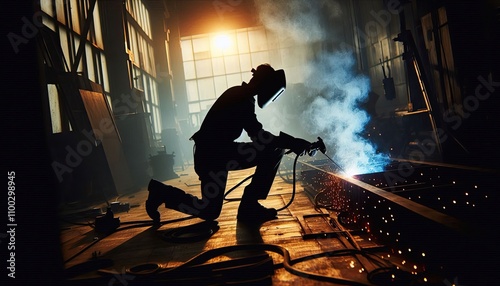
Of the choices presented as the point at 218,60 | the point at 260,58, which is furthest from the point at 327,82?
the point at 218,60

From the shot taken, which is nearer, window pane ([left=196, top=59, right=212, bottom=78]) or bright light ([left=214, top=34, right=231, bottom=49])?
bright light ([left=214, top=34, right=231, bottom=49])

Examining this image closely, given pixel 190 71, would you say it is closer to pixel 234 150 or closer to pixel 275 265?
pixel 234 150

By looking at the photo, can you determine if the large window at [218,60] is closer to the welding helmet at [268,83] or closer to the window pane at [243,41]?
the window pane at [243,41]

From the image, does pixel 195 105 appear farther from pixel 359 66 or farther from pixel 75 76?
pixel 75 76

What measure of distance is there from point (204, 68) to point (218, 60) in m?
1.04

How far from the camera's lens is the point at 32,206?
1596 millimetres

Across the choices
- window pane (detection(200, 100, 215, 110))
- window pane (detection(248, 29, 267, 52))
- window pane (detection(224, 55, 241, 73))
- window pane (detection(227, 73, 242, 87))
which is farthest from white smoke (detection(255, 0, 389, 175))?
window pane (detection(200, 100, 215, 110))

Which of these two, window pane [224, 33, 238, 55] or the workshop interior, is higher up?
window pane [224, 33, 238, 55]

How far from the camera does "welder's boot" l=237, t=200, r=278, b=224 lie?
3871mm

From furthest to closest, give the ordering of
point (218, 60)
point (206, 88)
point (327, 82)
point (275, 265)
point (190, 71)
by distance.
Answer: point (190, 71) < point (206, 88) < point (218, 60) < point (327, 82) < point (275, 265)

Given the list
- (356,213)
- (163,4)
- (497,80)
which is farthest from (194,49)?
(356,213)

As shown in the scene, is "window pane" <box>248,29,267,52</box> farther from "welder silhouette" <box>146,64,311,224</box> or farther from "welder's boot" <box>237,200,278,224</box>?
"welder's boot" <box>237,200,278,224</box>

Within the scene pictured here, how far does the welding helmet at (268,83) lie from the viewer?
380 centimetres

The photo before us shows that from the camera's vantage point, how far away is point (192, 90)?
22.6 metres
